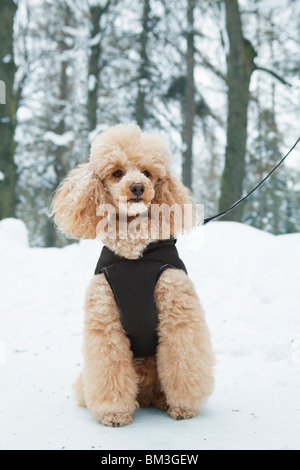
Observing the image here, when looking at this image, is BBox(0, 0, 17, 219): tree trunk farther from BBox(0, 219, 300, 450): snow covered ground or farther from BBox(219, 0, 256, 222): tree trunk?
BBox(219, 0, 256, 222): tree trunk

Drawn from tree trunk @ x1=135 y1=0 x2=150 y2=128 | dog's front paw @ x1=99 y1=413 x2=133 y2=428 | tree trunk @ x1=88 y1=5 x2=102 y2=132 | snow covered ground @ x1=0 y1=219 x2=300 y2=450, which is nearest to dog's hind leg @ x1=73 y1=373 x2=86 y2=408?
snow covered ground @ x1=0 y1=219 x2=300 y2=450

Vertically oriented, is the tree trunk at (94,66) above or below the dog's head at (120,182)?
above

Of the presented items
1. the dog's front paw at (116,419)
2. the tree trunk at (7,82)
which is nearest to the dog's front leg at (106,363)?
the dog's front paw at (116,419)

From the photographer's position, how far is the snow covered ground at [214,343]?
7.39ft

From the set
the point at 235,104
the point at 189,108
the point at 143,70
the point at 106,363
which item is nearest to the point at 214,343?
the point at 106,363

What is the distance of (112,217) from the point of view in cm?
258

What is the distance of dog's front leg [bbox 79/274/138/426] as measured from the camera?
8.01ft

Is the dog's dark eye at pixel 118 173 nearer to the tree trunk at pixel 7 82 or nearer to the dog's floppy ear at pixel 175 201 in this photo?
the dog's floppy ear at pixel 175 201

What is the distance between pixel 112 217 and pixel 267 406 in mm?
1368

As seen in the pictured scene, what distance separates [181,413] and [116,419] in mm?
349

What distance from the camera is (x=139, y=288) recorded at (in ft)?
8.13

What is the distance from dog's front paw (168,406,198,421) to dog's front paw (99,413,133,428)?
0.76 feet

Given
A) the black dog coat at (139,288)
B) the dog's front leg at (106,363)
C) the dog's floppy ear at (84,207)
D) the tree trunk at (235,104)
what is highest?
the tree trunk at (235,104)

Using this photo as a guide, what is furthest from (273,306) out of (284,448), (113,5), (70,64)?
(70,64)
